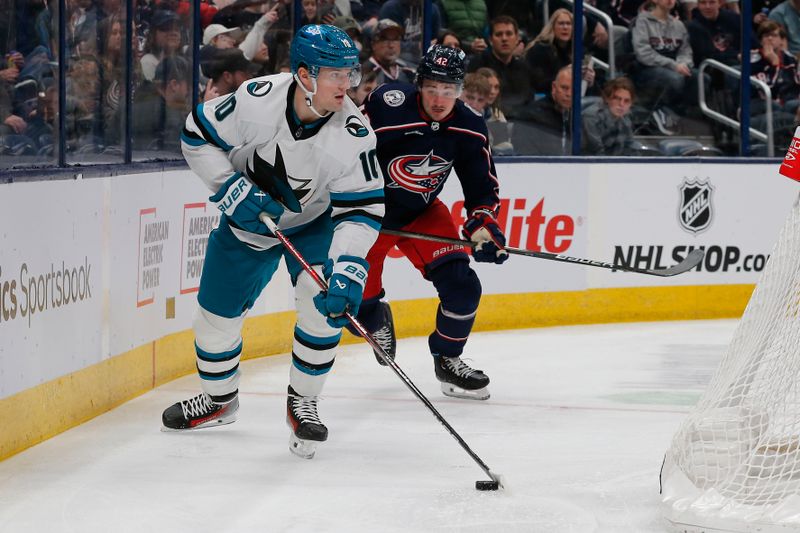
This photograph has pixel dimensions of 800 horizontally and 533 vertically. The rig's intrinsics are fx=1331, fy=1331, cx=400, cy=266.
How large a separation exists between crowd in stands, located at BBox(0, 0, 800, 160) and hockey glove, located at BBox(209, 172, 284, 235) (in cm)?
87

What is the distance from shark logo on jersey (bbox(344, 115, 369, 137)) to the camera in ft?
11.9

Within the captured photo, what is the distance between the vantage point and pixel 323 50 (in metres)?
3.46

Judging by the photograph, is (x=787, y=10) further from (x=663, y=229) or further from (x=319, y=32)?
(x=319, y=32)

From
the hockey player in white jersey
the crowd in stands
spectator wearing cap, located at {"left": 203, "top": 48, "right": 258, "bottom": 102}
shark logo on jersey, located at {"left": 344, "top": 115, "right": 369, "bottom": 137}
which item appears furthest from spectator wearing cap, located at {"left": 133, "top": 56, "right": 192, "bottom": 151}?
shark logo on jersey, located at {"left": 344, "top": 115, "right": 369, "bottom": 137}

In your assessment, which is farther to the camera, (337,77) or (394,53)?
(394,53)

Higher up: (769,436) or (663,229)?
(769,436)

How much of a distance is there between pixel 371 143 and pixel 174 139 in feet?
6.54

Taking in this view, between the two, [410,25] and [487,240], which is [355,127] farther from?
[410,25]

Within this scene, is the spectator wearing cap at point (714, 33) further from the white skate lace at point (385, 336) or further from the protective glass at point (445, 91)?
the protective glass at point (445, 91)

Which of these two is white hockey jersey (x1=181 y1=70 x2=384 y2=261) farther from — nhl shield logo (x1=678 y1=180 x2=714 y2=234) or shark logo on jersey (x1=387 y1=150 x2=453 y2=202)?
nhl shield logo (x1=678 y1=180 x2=714 y2=234)

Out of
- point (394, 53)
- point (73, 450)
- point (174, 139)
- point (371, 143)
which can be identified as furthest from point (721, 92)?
point (73, 450)

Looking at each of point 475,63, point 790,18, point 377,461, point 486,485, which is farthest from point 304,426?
point 790,18

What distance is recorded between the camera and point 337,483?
3480mm

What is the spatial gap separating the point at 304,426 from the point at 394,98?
4.47 feet
